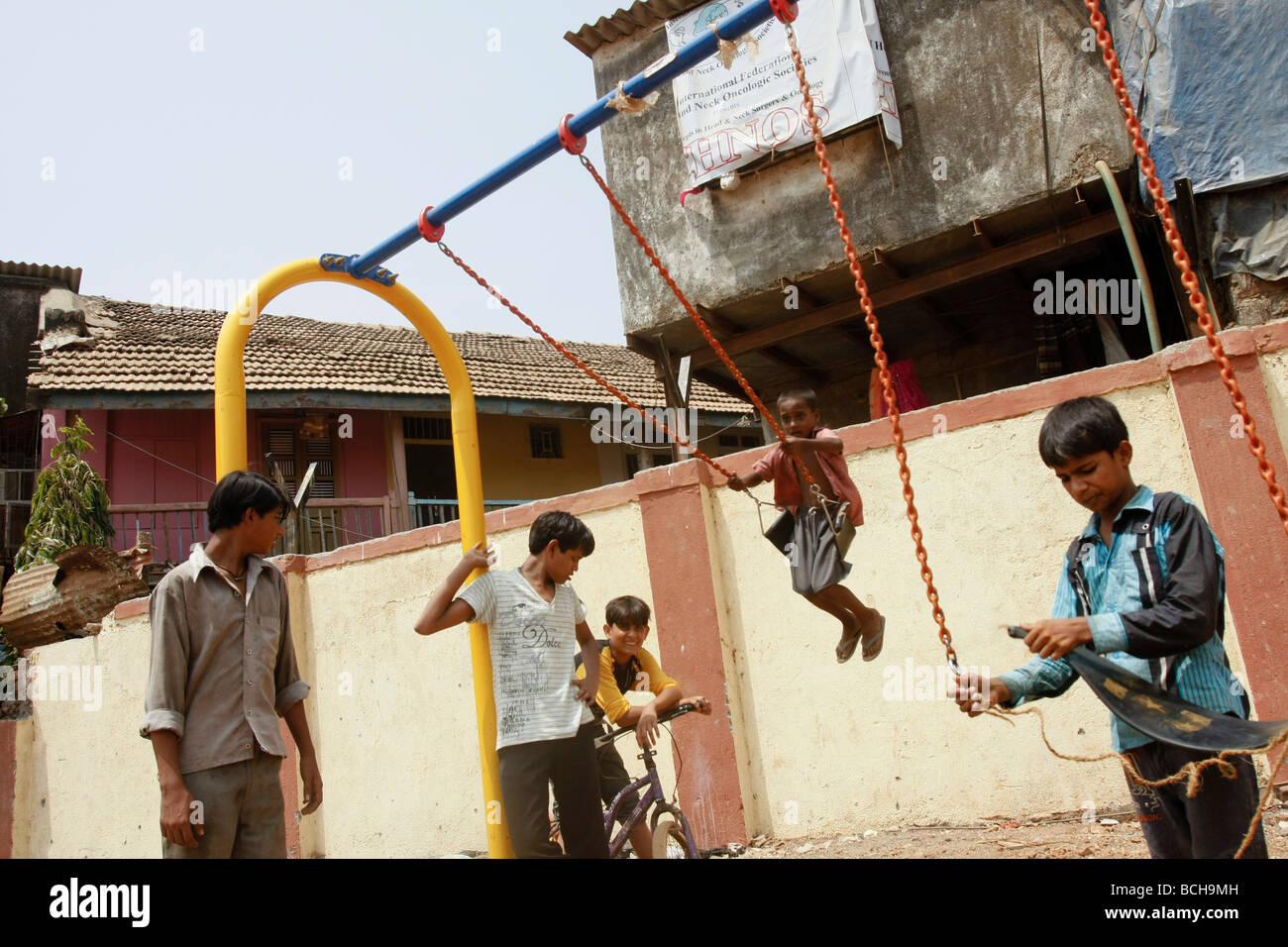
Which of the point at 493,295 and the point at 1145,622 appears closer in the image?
the point at 1145,622

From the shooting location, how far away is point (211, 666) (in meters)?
3.22

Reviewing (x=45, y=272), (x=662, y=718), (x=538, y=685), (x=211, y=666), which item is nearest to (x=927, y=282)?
(x=662, y=718)

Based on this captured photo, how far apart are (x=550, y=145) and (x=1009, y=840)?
4.08 meters

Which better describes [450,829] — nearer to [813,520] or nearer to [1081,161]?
[813,520]

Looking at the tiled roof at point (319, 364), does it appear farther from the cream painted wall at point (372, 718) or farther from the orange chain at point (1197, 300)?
the orange chain at point (1197, 300)

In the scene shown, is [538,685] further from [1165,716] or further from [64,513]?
[64,513]

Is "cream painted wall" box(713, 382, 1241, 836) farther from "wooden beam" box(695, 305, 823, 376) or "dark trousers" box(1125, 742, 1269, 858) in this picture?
"wooden beam" box(695, 305, 823, 376)

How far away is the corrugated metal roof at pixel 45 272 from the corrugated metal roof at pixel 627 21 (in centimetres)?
1146

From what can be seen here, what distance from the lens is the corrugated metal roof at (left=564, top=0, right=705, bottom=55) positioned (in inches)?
419

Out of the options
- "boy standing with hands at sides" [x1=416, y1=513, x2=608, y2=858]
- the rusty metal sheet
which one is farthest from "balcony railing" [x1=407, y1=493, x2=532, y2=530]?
"boy standing with hands at sides" [x1=416, y1=513, x2=608, y2=858]
